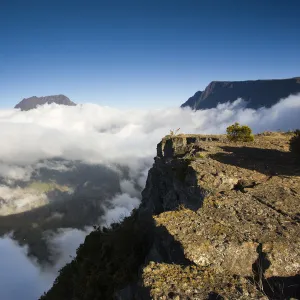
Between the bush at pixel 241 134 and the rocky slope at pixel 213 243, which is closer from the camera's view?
the rocky slope at pixel 213 243

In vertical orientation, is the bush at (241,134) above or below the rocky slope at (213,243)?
above

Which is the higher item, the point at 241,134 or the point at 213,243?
the point at 241,134

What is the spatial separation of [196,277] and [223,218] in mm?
4301

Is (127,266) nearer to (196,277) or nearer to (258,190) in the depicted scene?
(196,277)

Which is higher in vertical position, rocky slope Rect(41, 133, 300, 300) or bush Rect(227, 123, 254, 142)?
bush Rect(227, 123, 254, 142)

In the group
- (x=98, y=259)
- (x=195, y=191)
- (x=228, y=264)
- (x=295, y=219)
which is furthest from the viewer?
(x=98, y=259)

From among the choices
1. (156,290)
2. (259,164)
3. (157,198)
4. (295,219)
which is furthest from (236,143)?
(156,290)

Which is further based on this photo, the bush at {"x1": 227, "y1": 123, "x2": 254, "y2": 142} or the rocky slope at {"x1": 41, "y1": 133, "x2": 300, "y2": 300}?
the bush at {"x1": 227, "y1": 123, "x2": 254, "y2": 142}

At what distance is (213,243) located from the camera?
11.1m

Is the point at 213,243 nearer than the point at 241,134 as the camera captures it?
Yes

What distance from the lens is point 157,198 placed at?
35.8 m

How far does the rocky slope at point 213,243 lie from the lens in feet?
31.5

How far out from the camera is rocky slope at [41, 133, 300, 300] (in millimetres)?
9609

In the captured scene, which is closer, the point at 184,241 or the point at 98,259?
the point at 184,241
